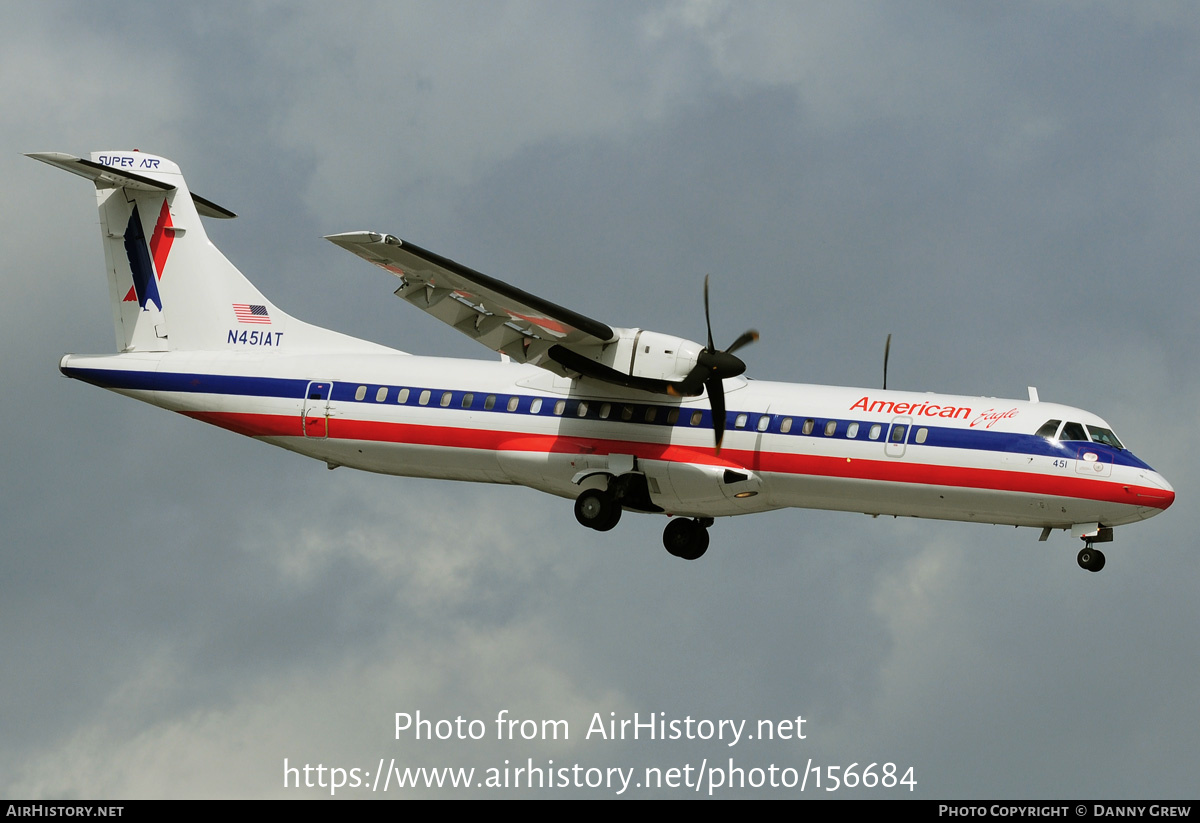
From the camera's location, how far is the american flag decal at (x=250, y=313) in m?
28.5

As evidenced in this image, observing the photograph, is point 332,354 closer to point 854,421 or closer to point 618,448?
point 618,448

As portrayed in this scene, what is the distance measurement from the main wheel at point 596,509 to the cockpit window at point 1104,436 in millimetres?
8269

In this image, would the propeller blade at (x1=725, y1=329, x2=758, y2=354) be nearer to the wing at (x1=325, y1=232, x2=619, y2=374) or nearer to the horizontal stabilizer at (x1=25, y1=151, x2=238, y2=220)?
the wing at (x1=325, y1=232, x2=619, y2=374)

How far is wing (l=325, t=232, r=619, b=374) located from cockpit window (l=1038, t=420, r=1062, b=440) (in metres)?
7.41

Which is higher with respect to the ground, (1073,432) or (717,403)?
(717,403)

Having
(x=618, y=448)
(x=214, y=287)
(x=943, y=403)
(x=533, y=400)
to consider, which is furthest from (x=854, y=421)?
(x=214, y=287)

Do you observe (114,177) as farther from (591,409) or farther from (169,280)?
(591,409)

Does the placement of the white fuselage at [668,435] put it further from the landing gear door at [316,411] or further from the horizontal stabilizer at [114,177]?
the horizontal stabilizer at [114,177]

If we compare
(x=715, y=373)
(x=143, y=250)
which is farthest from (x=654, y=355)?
(x=143, y=250)

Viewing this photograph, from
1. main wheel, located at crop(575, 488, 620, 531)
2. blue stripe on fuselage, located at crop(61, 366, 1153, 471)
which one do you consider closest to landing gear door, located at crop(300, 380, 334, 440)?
blue stripe on fuselage, located at crop(61, 366, 1153, 471)

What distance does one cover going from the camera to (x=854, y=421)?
24.2 meters

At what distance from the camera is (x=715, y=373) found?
23.8 meters

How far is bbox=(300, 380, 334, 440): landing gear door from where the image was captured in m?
27.0

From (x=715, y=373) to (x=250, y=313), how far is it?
34.2 ft
